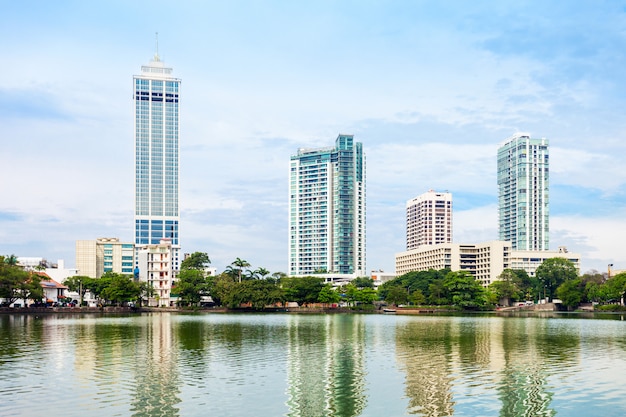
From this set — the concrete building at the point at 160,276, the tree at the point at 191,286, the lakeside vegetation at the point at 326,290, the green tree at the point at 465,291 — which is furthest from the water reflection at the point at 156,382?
the green tree at the point at 465,291

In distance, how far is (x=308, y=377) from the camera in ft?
103

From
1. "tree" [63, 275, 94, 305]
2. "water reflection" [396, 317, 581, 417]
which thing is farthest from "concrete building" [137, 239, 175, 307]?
"water reflection" [396, 317, 581, 417]

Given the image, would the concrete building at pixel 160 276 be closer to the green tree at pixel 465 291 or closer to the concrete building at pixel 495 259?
the green tree at pixel 465 291

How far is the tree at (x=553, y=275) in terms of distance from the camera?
157 meters

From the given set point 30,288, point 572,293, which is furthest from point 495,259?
point 30,288

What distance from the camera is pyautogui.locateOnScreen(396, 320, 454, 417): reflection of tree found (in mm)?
24875

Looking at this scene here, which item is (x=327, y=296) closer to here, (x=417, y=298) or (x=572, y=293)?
(x=417, y=298)

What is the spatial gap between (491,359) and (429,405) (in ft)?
50.0

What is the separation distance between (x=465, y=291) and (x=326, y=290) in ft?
89.4

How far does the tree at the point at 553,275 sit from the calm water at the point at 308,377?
109924 millimetres

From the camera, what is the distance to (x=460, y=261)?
7840 inches

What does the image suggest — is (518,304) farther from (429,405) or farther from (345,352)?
(429,405)

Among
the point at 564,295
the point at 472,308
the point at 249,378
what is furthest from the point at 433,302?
the point at 249,378

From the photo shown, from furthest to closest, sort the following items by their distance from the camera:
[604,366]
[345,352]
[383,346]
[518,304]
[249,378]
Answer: [518,304] < [383,346] < [345,352] < [604,366] < [249,378]
